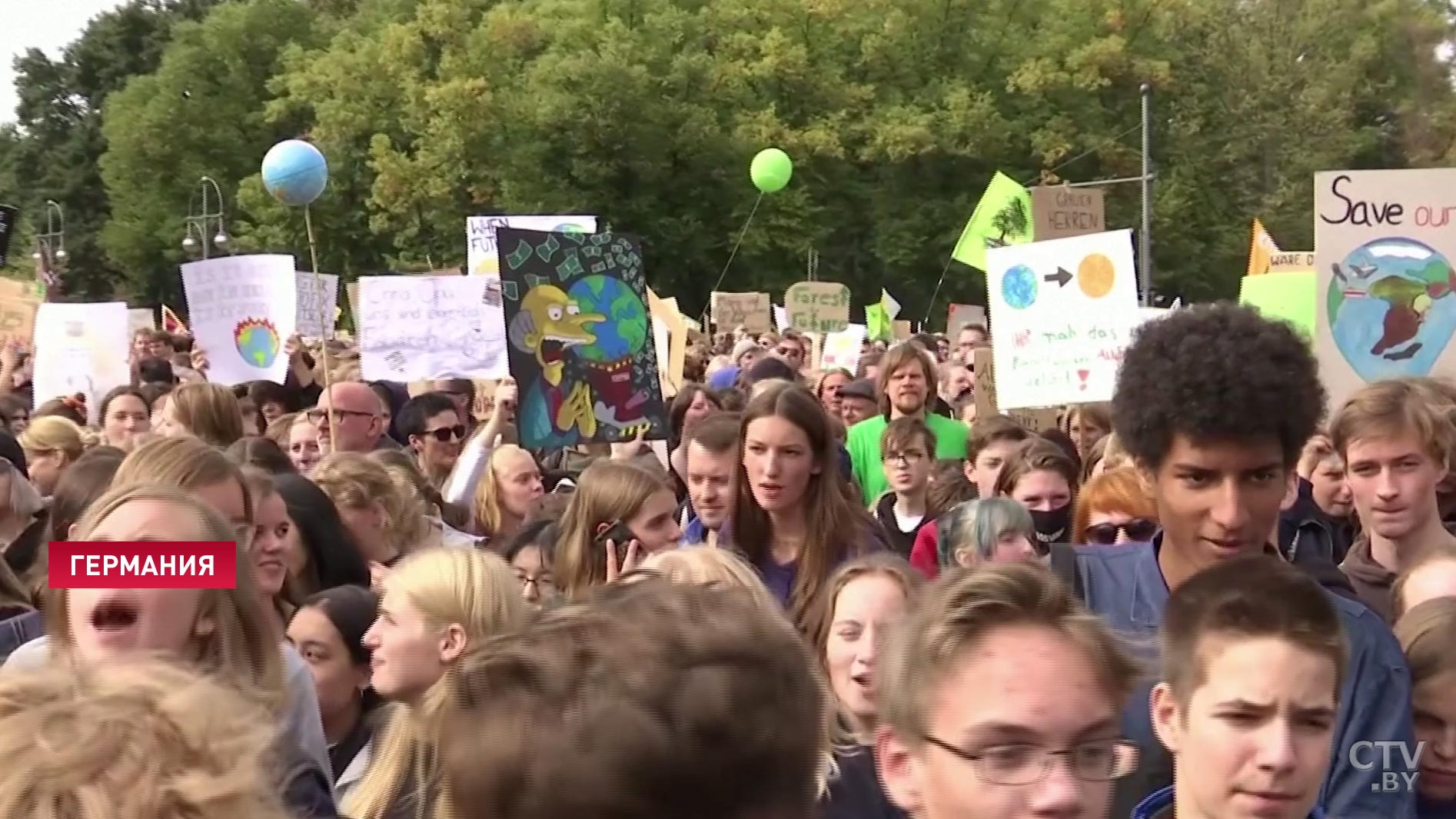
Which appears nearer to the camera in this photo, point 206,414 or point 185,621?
point 185,621

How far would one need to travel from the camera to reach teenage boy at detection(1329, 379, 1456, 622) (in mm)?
4168

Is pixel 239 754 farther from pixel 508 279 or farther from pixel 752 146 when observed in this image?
pixel 752 146

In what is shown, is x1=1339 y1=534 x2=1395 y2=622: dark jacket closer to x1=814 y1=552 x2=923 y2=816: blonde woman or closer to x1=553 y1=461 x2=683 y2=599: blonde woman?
x1=814 y1=552 x2=923 y2=816: blonde woman

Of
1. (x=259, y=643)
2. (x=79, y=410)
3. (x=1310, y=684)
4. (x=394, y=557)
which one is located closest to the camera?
(x=1310, y=684)

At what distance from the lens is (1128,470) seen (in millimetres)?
4898

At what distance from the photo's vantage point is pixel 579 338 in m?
7.32

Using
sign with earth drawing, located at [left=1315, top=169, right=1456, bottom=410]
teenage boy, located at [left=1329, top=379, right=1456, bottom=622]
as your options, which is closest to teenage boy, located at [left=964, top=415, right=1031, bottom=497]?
sign with earth drawing, located at [left=1315, top=169, right=1456, bottom=410]

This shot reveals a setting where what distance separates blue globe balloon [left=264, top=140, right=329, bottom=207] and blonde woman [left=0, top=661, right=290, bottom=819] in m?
8.86

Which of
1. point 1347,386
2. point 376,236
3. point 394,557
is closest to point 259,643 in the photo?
point 394,557

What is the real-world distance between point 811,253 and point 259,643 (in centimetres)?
3673

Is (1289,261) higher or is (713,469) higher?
(1289,261)

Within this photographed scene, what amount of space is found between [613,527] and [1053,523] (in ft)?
5.25

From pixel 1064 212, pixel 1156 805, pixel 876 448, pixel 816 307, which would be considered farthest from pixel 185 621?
pixel 816 307

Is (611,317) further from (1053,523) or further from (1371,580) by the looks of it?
(1371,580)
